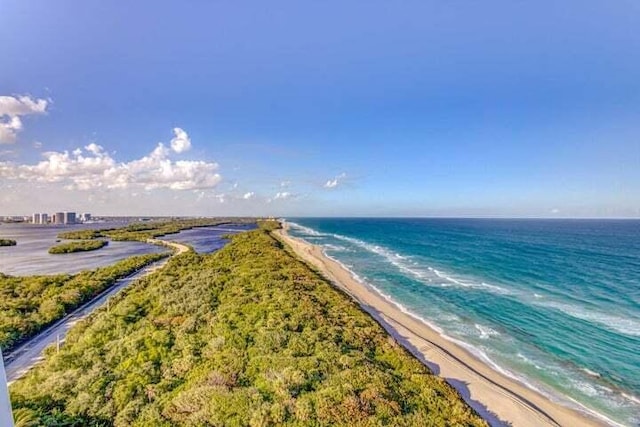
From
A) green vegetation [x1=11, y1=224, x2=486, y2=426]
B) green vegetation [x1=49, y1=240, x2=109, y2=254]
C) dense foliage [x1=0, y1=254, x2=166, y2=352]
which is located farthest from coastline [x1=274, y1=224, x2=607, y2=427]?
green vegetation [x1=49, y1=240, x2=109, y2=254]

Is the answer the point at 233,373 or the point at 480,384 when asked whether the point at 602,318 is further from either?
the point at 233,373

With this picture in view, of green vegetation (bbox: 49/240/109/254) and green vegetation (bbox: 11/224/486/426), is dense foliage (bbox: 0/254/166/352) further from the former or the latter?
green vegetation (bbox: 49/240/109/254)

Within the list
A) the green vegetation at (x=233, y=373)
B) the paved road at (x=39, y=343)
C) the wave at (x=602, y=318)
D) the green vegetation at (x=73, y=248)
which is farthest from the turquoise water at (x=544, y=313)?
the green vegetation at (x=73, y=248)

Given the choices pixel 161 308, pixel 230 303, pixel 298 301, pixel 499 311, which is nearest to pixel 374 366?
pixel 298 301

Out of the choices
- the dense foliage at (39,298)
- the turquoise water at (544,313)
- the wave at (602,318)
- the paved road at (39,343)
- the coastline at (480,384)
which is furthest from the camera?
the wave at (602,318)

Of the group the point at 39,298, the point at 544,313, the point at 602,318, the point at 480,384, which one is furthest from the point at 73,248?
the point at 602,318

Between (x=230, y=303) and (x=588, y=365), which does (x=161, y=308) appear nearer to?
(x=230, y=303)

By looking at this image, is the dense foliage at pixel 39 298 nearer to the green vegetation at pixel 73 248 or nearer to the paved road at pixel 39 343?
the paved road at pixel 39 343

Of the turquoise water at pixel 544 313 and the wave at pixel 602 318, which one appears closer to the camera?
the turquoise water at pixel 544 313
